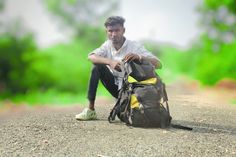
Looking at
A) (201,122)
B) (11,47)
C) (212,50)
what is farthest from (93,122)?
(212,50)

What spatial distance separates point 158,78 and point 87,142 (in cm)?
114

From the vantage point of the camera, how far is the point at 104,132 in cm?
461

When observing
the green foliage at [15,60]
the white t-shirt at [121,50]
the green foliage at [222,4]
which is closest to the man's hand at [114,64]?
the white t-shirt at [121,50]

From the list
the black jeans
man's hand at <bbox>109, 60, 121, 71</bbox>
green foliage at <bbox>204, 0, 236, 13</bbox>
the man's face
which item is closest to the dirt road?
the black jeans

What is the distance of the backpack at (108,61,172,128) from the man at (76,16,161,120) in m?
0.14

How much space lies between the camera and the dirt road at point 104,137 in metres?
3.90

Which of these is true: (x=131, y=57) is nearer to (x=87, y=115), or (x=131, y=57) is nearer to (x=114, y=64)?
(x=114, y=64)

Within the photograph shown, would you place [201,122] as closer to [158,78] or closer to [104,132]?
[158,78]

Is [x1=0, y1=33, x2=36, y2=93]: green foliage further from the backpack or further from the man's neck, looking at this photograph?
the backpack

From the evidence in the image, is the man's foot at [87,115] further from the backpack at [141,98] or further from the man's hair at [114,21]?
the man's hair at [114,21]

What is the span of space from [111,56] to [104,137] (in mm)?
1094

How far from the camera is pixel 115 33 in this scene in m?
5.12

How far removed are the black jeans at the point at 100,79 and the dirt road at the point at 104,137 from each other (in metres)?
0.31

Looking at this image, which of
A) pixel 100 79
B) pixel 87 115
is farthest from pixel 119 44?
pixel 87 115
